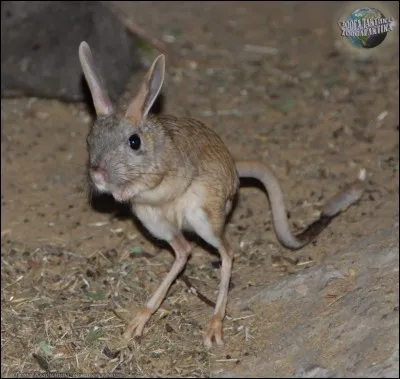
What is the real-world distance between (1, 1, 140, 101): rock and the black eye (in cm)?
288

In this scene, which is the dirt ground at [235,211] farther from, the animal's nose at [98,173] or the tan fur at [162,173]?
the animal's nose at [98,173]

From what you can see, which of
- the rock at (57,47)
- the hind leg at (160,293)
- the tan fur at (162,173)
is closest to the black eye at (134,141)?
the tan fur at (162,173)

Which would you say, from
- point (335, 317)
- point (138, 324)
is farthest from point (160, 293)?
point (335, 317)

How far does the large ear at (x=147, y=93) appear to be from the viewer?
201 inches

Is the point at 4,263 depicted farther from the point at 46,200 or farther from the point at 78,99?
the point at 78,99

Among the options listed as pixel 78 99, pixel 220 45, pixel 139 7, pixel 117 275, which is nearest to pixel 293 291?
pixel 117 275

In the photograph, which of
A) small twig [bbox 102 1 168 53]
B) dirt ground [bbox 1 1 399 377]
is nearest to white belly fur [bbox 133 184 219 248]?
dirt ground [bbox 1 1 399 377]

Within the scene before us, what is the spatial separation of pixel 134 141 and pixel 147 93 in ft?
0.89

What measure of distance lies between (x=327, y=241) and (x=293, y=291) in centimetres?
77

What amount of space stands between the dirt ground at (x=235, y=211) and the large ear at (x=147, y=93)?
1.21 metres

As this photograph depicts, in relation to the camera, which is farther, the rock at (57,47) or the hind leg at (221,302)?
the rock at (57,47)

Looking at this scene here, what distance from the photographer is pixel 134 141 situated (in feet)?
17.0

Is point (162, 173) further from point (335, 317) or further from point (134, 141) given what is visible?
point (335, 317)

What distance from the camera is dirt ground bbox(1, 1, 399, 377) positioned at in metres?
5.36
